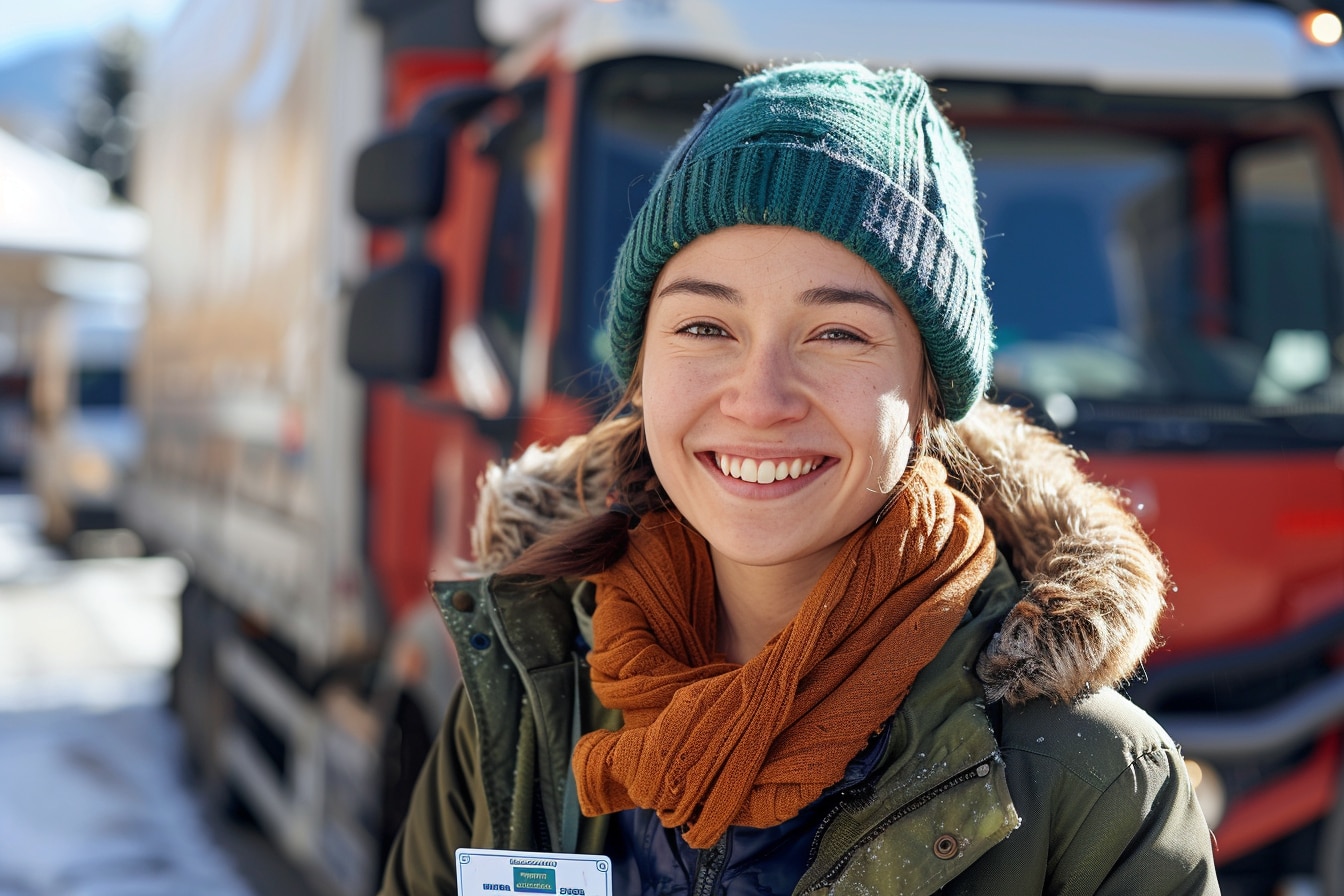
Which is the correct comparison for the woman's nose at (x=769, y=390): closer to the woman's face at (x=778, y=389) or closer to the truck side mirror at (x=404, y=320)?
the woman's face at (x=778, y=389)

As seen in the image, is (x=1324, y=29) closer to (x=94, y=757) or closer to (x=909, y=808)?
(x=909, y=808)

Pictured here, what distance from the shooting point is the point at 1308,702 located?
2.94 meters

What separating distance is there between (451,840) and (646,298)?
71 centimetres

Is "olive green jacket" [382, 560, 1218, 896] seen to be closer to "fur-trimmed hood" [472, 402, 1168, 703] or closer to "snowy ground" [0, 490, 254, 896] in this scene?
"fur-trimmed hood" [472, 402, 1168, 703]

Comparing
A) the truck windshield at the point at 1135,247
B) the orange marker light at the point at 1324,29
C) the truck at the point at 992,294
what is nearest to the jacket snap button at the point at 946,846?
the truck at the point at 992,294

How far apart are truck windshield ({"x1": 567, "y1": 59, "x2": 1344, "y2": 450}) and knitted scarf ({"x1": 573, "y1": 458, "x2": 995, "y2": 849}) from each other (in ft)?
4.72

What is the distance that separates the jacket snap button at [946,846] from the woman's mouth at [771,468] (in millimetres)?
409

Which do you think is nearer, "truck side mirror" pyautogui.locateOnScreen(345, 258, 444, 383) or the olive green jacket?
the olive green jacket

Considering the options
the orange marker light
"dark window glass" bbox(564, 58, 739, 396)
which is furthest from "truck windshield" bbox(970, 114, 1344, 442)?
"dark window glass" bbox(564, 58, 739, 396)

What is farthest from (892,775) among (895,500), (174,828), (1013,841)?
(174,828)

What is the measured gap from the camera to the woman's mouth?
153 centimetres

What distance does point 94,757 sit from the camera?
7047 mm

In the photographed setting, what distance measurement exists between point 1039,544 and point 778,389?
42 cm

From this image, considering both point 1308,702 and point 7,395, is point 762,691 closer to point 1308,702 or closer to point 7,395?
point 1308,702
